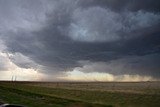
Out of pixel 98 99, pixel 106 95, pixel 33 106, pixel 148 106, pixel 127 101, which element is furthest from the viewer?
pixel 106 95

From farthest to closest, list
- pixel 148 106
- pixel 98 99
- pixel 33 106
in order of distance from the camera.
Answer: pixel 98 99
pixel 148 106
pixel 33 106

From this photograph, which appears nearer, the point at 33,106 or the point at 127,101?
the point at 33,106

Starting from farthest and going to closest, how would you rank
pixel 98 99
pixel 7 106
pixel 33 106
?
pixel 98 99 < pixel 33 106 < pixel 7 106

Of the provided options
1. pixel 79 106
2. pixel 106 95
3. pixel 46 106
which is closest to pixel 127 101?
pixel 106 95

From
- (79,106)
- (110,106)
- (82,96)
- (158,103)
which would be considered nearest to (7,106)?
(79,106)

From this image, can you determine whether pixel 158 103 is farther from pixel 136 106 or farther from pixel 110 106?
pixel 110 106

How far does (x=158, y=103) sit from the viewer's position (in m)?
61.6

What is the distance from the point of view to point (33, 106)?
47.4 meters

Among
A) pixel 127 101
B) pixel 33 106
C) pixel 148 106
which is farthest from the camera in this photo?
pixel 127 101

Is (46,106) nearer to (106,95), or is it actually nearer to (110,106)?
(110,106)

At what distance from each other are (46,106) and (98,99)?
2468 centimetres

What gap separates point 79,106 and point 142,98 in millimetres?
21911

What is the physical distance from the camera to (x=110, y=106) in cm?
5931

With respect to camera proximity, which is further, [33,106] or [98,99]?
[98,99]
